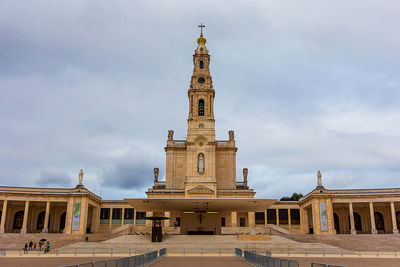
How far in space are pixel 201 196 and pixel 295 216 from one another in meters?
20.4

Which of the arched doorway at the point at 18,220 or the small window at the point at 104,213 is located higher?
the small window at the point at 104,213

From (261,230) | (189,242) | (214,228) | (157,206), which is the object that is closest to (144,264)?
(189,242)

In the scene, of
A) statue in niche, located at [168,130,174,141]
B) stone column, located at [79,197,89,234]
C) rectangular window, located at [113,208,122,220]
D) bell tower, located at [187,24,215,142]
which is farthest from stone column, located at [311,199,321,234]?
stone column, located at [79,197,89,234]

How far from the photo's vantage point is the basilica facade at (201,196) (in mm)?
58438

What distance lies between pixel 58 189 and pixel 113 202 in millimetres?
13161

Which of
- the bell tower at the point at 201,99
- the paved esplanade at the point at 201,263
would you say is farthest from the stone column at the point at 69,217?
the paved esplanade at the point at 201,263

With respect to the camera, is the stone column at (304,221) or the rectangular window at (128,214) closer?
Answer: the stone column at (304,221)

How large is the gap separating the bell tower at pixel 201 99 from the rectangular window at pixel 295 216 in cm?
2131

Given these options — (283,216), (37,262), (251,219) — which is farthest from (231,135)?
(37,262)

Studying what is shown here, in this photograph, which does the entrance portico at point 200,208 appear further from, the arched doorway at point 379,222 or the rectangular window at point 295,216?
the arched doorway at point 379,222

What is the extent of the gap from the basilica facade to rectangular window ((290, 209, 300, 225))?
0.13 metres

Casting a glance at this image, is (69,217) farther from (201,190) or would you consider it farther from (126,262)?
(126,262)

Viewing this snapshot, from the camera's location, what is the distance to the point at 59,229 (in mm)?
68188

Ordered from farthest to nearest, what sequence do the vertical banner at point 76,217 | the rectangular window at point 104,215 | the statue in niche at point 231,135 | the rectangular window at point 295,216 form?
the statue in niche at point 231,135, the rectangular window at point 104,215, the rectangular window at point 295,216, the vertical banner at point 76,217
